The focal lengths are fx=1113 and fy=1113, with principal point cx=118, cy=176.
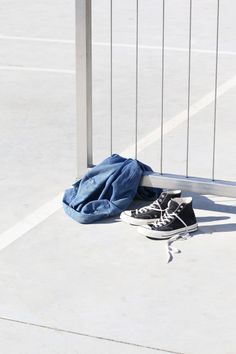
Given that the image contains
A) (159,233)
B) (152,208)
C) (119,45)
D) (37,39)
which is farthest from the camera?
(37,39)

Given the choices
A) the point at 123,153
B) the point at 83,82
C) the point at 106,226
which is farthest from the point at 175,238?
the point at 123,153

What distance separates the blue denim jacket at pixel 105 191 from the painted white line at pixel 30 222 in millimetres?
111

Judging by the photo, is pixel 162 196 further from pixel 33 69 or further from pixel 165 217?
pixel 33 69

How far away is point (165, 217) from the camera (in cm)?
687

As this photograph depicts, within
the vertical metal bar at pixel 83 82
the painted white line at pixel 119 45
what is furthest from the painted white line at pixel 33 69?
the vertical metal bar at pixel 83 82

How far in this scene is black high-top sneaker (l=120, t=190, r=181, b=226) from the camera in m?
6.94

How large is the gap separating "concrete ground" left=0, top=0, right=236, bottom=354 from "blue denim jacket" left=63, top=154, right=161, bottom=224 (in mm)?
81

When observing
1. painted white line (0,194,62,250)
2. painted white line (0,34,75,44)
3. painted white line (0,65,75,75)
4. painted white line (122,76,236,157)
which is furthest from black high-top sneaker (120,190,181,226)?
painted white line (0,34,75,44)

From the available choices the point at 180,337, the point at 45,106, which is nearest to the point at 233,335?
the point at 180,337

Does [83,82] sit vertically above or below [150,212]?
above

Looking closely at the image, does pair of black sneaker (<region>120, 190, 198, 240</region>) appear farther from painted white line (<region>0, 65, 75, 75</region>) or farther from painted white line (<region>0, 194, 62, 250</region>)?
painted white line (<region>0, 65, 75, 75</region>)

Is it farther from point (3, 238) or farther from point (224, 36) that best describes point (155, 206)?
point (224, 36)

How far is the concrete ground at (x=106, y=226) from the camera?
5602mm

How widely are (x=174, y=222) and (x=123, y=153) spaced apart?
1705 mm
